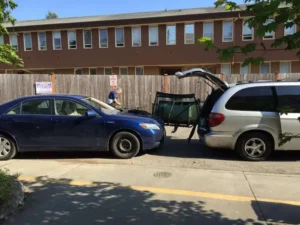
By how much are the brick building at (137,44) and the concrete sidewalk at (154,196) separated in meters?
16.9

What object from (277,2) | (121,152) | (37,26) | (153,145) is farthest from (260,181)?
(37,26)

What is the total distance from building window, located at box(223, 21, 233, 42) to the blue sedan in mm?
17122

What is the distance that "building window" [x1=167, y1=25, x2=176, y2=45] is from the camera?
2327 centimetres

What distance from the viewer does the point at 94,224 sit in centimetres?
379

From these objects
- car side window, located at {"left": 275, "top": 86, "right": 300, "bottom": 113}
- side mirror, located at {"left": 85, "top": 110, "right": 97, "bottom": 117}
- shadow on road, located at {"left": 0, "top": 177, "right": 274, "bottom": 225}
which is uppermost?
car side window, located at {"left": 275, "top": 86, "right": 300, "bottom": 113}

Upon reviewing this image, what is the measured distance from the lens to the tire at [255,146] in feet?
22.4

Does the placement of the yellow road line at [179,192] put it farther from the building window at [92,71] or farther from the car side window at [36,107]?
the building window at [92,71]

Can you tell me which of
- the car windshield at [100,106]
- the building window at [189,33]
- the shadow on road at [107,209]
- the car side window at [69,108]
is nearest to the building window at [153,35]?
the building window at [189,33]

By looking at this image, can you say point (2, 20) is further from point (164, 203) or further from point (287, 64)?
point (287, 64)

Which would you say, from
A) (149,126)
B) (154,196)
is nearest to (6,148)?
(149,126)

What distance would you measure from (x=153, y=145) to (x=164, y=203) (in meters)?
2.92

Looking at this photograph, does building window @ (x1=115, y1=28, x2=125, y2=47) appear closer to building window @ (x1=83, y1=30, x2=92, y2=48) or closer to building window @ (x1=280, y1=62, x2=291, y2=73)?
building window @ (x1=83, y1=30, x2=92, y2=48)

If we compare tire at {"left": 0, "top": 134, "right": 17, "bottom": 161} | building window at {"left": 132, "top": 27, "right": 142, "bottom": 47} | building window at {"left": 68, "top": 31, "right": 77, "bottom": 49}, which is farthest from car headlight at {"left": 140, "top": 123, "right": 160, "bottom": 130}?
building window at {"left": 68, "top": 31, "right": 77, "bottom": 49}

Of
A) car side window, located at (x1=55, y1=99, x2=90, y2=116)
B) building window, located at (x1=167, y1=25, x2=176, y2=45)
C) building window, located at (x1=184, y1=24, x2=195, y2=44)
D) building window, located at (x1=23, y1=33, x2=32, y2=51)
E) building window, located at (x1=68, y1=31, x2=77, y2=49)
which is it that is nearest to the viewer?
car side window, located at (x1=55, y1=99, x2=90, y2=116)
